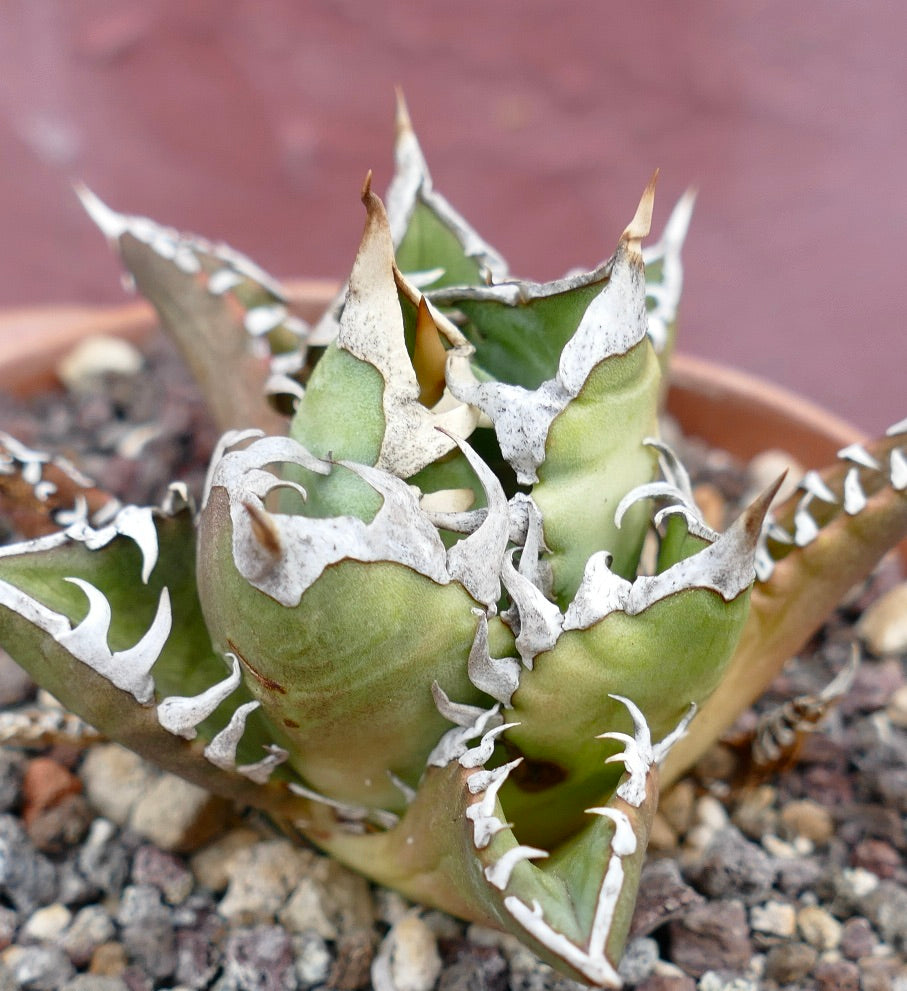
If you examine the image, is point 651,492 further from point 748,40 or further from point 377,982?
point 748,40

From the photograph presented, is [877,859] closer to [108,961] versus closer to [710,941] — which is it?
[710,941]

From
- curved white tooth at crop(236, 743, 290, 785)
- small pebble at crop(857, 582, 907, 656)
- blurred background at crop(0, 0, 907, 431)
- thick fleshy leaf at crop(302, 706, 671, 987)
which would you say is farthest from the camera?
blurred background at crop(0, 0, 907, 431)

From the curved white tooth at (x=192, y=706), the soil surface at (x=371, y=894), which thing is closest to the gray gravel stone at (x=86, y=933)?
the soil surface at (x=371, y=894)

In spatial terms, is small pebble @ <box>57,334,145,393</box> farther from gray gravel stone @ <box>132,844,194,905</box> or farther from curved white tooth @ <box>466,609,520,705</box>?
curved white tooth @ <box>466,609,520,705</box>

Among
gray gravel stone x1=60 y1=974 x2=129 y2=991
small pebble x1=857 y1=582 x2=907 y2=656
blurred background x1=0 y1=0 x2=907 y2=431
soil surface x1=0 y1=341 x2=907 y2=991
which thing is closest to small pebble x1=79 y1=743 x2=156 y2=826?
soil surface x1=0 y1=341 x2=907 y2=991

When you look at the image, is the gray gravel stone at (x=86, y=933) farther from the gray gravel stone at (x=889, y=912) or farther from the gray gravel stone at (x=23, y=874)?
the gray gravel stone at (x=889, y=912)

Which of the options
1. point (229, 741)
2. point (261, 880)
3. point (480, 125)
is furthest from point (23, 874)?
point (480, 125)

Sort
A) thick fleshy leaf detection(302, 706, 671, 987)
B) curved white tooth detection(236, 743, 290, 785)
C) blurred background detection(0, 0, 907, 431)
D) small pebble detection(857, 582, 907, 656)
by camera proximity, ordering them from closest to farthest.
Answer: thick fleshy leaf detection(302, 706, 671, 987), curved white tooth detection(236, 743, 290, 785), small pebble detection(857, 582, 907, 656), blurred background detection(0, 0, 907, 431)
